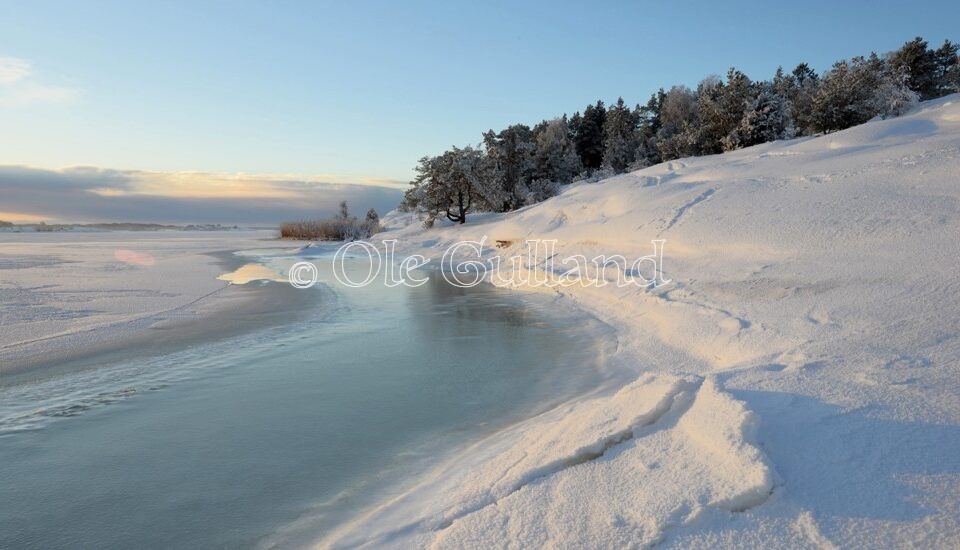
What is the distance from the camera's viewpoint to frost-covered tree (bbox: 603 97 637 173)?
140 ft

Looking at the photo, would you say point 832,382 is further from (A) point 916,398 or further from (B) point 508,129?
(B) point 508,129

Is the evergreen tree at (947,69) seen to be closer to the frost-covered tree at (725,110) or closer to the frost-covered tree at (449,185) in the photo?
the frost-covered tree at (725,110)

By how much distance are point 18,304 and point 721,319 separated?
1158cm

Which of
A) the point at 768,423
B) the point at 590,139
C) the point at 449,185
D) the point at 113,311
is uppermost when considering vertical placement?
the point at 590,139

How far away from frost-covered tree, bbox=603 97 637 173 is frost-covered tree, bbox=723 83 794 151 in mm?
13111

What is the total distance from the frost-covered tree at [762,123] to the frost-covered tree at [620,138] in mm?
13111

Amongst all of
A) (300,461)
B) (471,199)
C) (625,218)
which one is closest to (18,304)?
(300,461)

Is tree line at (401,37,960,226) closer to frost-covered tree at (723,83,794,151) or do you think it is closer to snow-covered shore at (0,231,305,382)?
frost-covered tree at (723,83,794,151)

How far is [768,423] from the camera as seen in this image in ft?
9.77

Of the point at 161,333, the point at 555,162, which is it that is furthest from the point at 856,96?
the point at 161,333

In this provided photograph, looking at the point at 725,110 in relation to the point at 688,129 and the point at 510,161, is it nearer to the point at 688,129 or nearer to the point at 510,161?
the point at 688,129

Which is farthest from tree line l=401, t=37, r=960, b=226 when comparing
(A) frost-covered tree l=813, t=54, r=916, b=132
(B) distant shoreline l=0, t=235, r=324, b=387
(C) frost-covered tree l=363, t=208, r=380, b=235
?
(B) distant shoreline l=0, t=235, r=324, b=387

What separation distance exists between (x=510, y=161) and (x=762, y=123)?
649 inches

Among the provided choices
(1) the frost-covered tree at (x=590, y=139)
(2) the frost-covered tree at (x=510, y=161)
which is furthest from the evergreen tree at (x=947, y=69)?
(2) the frost-covered tree at (x=510, y=161)
